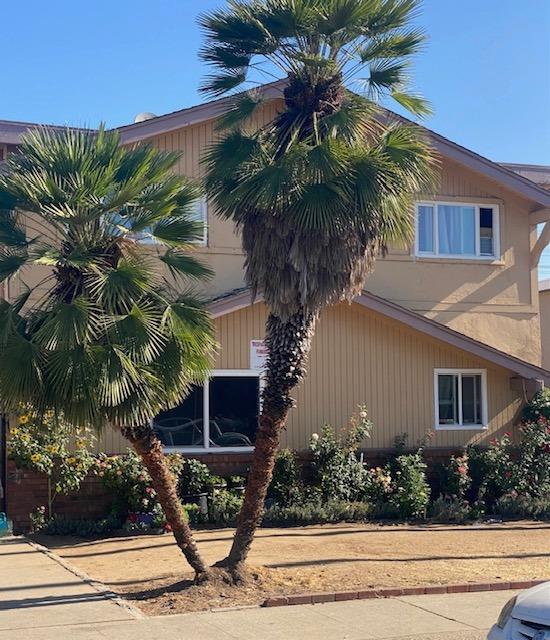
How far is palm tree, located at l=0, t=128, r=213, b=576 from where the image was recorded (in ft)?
31.6

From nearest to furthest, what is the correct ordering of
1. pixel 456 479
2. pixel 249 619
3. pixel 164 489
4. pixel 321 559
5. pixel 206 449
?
pixel 249 619 → pixel 164 489 → pixel 321 559 → pixel 206 449 → pixel 456 479

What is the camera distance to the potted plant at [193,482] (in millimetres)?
15832

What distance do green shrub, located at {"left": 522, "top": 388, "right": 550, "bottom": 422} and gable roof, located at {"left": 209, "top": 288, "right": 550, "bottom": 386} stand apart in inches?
9.7

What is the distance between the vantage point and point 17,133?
16.0 m

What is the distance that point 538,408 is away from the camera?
1862cm

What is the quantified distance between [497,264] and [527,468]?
429 centimetres

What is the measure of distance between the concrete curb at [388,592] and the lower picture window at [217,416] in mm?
7201

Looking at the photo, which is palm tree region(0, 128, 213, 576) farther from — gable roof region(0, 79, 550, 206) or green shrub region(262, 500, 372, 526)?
green shrub region(262, 500, 372, 526)

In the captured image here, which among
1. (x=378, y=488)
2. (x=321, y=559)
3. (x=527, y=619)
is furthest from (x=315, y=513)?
(x=527, y=619)

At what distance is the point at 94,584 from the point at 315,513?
595 centimetres

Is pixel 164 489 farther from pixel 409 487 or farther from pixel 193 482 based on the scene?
pixel 409 487

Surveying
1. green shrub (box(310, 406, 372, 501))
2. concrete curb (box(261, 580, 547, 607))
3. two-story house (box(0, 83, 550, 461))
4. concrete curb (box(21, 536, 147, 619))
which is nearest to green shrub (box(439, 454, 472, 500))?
two-story house (box(0, 83, 550, 461))

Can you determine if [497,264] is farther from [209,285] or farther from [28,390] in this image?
[28,390]

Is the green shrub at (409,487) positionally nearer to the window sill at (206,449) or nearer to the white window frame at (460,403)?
the white window frame at (460,403)
